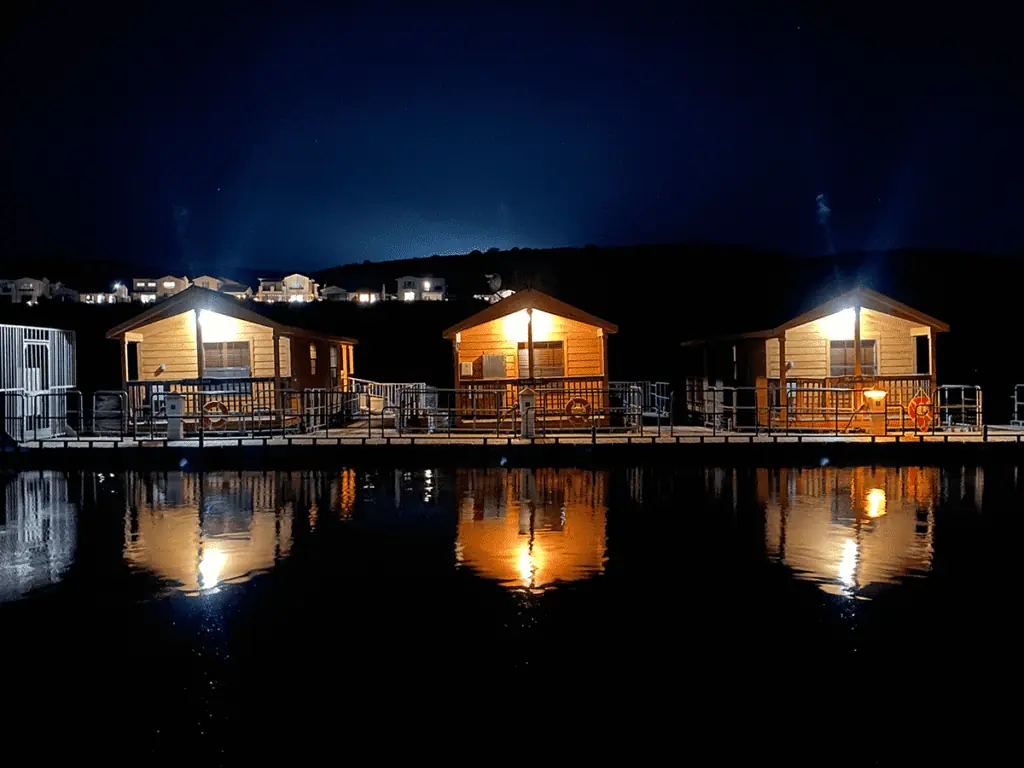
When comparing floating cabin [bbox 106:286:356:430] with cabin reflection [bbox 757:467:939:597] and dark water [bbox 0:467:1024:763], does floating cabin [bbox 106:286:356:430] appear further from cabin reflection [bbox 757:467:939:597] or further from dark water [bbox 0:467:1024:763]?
cabin reflection [bbox 757:467:939:597]

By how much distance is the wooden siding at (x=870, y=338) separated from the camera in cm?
2562

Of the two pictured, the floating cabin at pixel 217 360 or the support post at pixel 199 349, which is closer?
the support post at pixel 199 349

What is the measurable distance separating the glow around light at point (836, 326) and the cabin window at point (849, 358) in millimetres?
173

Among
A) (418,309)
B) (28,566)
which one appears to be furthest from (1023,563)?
(418,309)

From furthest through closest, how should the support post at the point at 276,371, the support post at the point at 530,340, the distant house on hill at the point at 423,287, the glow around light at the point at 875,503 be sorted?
the distant house on hill at the point at 423,287
the support post at the point at 276,371
the support post at the point at 530,340
the glow around light at the point at 875,503

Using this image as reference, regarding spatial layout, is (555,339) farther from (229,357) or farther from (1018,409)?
(1018,409)

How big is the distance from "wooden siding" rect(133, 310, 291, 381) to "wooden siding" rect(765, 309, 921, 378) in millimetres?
A: 14051

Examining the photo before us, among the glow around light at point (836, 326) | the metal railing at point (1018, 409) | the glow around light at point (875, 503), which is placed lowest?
the glow around light at point (875, 503)

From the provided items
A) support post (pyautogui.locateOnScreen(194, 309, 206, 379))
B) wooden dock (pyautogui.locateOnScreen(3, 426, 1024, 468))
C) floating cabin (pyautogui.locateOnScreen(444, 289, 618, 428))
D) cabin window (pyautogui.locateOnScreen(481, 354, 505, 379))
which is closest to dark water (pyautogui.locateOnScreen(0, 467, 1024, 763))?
wooden dock (pyautogui.locateOnScreen(3, 426, 1024, 468))

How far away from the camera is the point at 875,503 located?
1429cm

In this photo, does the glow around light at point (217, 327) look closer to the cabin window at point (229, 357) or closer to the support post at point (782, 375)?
the cabin window at point (229, 357)

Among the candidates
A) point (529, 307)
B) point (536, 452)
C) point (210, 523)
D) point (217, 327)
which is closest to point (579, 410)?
point (529, 307)

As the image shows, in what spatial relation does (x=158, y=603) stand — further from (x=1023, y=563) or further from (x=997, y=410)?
(x=997, y=410)


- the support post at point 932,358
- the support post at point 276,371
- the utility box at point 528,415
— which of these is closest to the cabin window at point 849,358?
the support post at point 932,358
